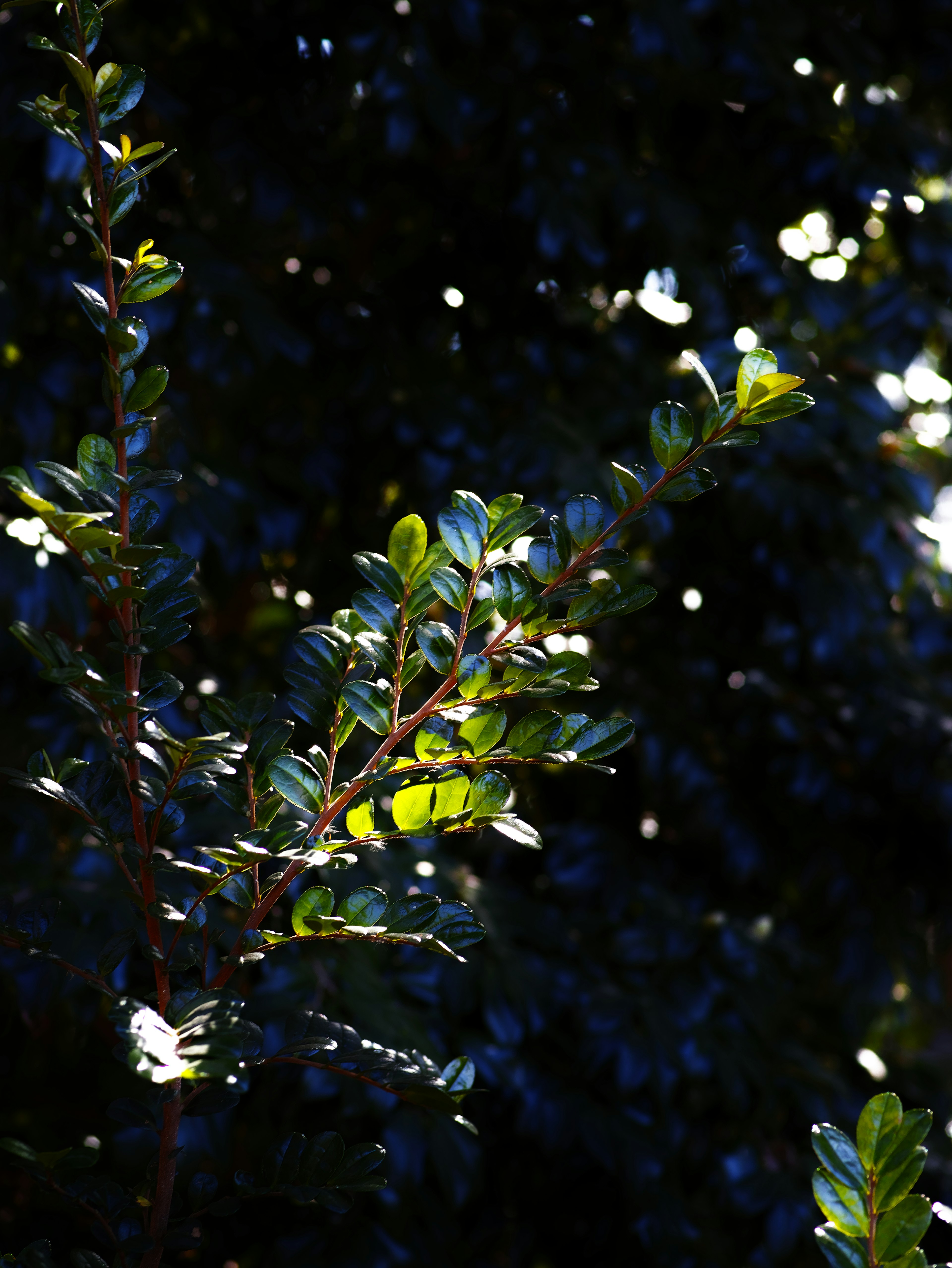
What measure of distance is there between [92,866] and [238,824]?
14cm

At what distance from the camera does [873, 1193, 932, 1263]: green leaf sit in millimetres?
359

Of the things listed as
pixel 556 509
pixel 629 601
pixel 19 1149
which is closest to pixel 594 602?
pixel 629 601

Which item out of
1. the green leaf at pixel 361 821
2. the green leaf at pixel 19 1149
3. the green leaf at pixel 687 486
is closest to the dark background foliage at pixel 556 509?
the green leaf at pixel 19 1149

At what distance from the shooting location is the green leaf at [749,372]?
1.28ft

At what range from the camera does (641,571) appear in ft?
4.66

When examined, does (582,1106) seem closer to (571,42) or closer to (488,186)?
(488,186)

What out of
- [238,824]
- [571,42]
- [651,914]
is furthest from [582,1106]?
[571,42]

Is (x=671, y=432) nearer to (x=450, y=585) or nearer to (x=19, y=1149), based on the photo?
(x=450, y=585)

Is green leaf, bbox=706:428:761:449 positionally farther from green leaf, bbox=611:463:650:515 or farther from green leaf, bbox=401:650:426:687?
green leaf, bbox=401:650:426:687

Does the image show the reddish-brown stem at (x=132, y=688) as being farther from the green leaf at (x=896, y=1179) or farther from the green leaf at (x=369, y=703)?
the green leaf at (x=896, y=1179)

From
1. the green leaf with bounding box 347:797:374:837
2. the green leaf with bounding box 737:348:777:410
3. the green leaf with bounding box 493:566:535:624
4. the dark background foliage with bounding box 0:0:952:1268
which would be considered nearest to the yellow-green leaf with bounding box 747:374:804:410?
the green leaf with bounding box 737:348:777:410

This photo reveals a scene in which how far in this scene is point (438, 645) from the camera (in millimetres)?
406

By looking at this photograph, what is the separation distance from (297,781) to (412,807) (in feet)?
0.16

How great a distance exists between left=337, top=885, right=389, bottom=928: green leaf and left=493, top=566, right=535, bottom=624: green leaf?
0.13m
